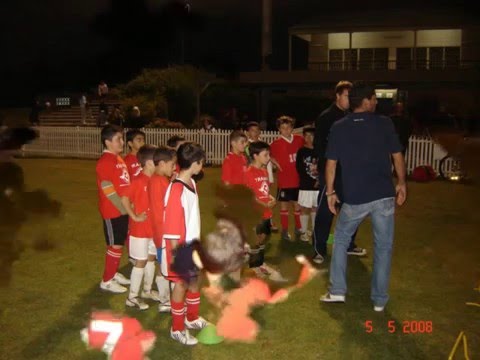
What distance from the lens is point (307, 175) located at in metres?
7.48

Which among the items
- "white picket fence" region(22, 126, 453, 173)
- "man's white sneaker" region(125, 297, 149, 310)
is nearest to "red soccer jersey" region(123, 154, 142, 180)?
"man's white sneaker" region(125, 297, 149, 310)

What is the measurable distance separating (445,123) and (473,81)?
3.97 m

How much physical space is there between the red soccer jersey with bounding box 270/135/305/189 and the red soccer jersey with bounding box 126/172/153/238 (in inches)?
115

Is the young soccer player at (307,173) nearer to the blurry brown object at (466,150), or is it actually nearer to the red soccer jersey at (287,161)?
the red soccer jersey at (287,161)

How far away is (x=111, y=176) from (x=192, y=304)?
62.4 inches

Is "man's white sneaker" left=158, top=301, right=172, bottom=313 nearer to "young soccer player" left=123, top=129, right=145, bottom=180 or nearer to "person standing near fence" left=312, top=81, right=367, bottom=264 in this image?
"young soccer player" left=123, top=129, right=145, bottom=180

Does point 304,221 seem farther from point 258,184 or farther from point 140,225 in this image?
point 140,225

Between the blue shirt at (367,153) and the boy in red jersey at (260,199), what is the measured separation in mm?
1315

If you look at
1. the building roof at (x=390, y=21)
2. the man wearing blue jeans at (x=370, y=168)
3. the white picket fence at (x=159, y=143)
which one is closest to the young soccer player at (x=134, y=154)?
the man wearing blue jeans at (x=370, y=168)

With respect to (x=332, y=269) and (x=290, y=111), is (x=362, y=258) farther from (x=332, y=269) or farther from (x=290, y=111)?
(x=290, y=111)

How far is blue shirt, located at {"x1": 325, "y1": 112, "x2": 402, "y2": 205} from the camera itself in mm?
4898

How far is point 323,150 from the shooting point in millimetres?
6262

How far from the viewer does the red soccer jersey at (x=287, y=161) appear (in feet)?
25.6
